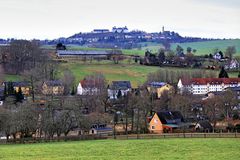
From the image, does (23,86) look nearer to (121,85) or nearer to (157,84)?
(121,85)

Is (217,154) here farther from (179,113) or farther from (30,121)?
(179,113)

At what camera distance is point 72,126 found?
144 ft

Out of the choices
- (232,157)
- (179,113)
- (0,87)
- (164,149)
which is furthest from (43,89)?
(232,157)

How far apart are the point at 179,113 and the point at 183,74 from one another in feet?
132

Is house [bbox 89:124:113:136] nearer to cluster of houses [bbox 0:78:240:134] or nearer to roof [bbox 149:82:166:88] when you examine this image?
cluster of houses [bbox 0:78:240:134]

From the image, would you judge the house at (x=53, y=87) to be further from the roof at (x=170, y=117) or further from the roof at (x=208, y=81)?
the roof at (x=208, y=81)

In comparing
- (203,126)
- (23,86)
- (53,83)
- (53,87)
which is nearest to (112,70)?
(53,83)

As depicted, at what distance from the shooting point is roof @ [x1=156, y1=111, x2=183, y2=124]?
5072 cm

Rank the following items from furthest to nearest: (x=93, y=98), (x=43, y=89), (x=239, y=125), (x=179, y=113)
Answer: (x=43, y=89) → (x=93, y=98) → (x=179, y=113) → (x=239, y=125)

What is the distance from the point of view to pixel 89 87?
249 ft

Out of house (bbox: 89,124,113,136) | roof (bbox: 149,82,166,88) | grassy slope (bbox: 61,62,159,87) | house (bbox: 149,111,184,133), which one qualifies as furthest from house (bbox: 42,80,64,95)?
house (bbox: 149,111,184,133)

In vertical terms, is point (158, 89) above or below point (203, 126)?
above

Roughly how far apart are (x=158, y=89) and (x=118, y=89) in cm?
664

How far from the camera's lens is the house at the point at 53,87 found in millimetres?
68562
